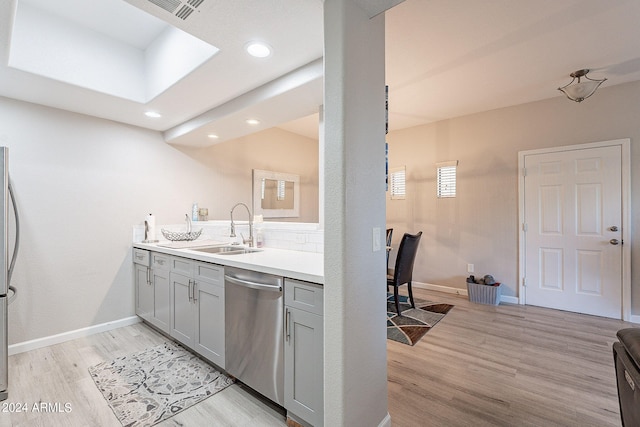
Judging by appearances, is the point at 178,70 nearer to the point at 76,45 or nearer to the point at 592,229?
the point at 76,45

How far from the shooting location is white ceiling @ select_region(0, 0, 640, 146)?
5.61 ft

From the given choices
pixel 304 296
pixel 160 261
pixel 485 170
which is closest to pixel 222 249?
pixel 160 261

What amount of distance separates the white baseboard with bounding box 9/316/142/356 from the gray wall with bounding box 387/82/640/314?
4102 mm

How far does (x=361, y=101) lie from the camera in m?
1.40

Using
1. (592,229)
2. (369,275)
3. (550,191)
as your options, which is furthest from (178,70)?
(592,229)

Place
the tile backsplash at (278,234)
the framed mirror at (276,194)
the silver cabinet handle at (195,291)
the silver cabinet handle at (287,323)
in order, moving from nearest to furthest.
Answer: the silver cabinet handle at (287,323) → the silver cabinet handle at (195,291) → the tile backsplash at (278,234) → the framed mirror at (276,194)

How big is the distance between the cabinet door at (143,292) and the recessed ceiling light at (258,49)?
251 cm

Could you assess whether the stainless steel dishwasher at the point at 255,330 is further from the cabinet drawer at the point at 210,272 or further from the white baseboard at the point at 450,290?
the white baseboard at the point at 450,290

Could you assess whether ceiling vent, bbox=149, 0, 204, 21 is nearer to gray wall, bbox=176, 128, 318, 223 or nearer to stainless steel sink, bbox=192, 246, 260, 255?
stainless steel sink, bbox=192, 246, 260, 255

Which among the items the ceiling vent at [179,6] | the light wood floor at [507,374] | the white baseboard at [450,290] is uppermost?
the ceiling vent at [179,6]

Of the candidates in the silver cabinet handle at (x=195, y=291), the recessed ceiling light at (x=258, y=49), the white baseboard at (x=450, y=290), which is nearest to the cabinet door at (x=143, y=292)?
the silver cabinet handle at (x=195, y=291)

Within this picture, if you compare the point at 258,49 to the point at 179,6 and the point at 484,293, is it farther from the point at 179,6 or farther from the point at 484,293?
the point at 484,293

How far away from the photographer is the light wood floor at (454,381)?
174 centimetres

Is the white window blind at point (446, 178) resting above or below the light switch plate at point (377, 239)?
above
